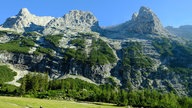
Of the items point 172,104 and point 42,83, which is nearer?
point 172,104

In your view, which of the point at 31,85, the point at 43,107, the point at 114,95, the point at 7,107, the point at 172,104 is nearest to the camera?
the point at 7,107

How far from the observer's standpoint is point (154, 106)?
143m

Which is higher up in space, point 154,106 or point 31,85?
point 31,85

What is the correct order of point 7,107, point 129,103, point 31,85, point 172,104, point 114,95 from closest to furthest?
point 7,107
point 172,104
point 129,103
point 114,95
point 31,85

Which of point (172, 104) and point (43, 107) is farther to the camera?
point (172, 104)

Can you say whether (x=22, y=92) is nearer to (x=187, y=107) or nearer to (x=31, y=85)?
(x=31, y=85)

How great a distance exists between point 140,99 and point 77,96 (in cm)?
3683

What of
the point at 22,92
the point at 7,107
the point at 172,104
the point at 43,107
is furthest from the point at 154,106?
the point at 7,107

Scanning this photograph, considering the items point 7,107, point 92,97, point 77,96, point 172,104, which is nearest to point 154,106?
point 172,104

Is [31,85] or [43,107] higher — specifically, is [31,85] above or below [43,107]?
above

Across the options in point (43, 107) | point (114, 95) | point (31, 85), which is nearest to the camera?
point (43, 107)

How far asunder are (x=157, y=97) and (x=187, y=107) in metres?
25.6

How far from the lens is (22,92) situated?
6590 inches

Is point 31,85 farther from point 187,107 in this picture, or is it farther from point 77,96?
point 187,107
